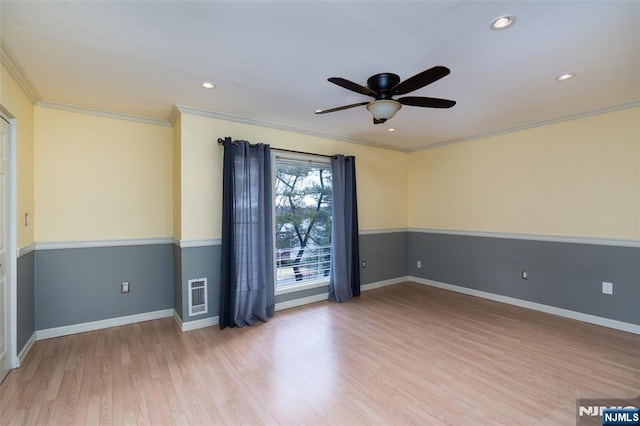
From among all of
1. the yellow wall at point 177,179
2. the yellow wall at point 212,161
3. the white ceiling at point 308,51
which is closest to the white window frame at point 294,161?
the yellow wall at point 212,161

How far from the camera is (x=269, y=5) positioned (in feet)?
5.60

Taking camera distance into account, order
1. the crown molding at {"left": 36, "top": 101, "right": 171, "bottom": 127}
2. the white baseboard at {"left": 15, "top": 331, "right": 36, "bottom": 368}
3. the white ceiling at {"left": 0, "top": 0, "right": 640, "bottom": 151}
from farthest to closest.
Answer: the crown molding at {"left": 36, "top": 101, "right": 171, "bottom": 127}
the white baseboard at {"left": 15, "top": 331, "right": 36, "bottom": 368}
the white ceiling at {"left": 0, "top": 0, "right": 640, "bottom": 151}

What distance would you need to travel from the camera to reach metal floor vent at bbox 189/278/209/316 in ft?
11.4

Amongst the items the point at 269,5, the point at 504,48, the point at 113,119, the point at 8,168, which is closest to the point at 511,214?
the point at 504,48

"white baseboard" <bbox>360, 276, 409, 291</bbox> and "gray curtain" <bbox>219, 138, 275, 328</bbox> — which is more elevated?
"gray curtain" <bbox>219, 138, 275, 328</bbox>

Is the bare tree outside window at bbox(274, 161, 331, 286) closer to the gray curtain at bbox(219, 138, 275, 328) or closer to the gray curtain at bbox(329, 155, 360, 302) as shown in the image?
the gray curtain at bbox(329, 155, 360, 302)

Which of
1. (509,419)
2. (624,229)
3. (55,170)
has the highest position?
(55,170)

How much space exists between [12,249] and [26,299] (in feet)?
2.14

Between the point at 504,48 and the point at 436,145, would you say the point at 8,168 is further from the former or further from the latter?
the point at 436,145

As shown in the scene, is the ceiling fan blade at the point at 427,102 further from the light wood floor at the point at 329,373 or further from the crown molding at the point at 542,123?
the crown molding at the point at 542,123

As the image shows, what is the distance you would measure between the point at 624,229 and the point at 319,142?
3863 mm

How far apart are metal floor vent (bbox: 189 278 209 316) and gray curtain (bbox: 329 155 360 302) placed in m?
1.84

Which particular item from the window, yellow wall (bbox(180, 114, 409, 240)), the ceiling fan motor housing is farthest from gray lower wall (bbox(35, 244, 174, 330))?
the ceiling fan motor housing

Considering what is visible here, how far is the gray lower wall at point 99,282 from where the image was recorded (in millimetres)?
3188
